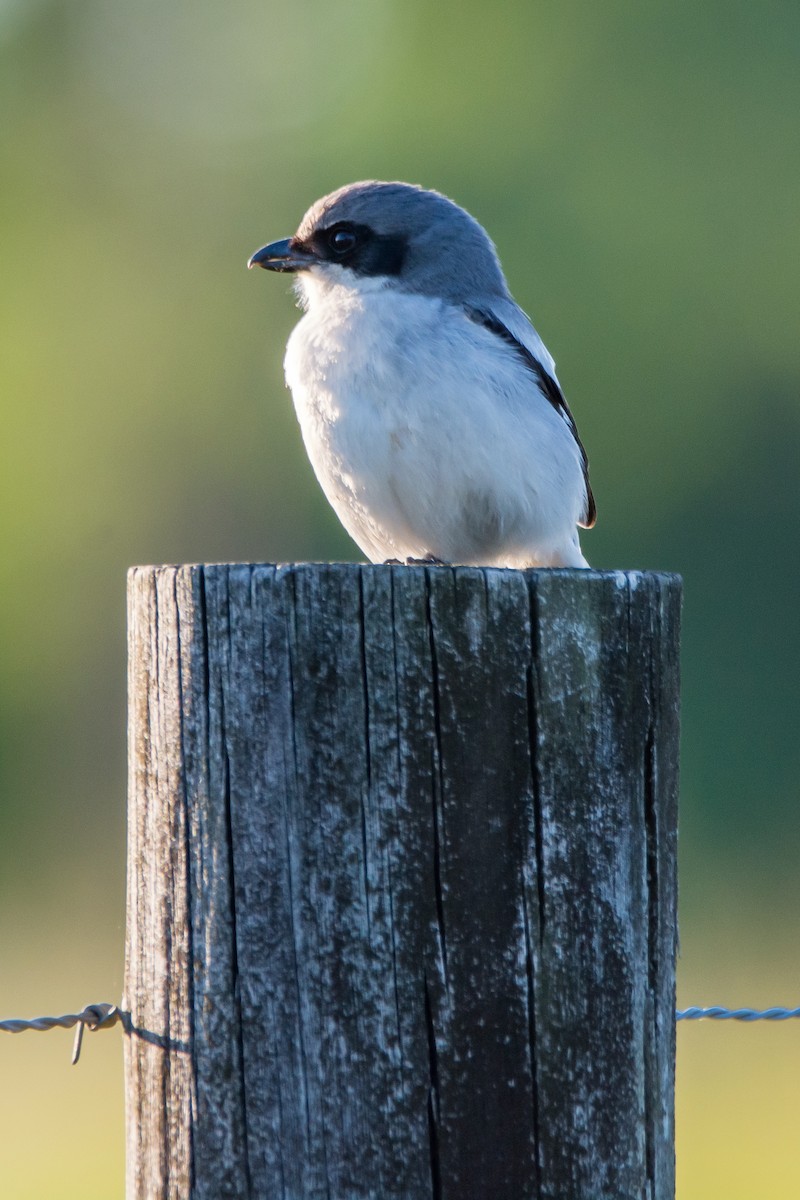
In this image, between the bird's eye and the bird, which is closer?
the bird

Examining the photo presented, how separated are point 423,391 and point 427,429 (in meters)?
0.11

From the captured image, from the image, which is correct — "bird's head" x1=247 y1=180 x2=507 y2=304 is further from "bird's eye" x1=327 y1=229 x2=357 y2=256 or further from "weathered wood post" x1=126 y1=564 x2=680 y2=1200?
"weathered wood post" x1=126 y1=564 x2=680 y2=1200

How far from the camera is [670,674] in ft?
8.27

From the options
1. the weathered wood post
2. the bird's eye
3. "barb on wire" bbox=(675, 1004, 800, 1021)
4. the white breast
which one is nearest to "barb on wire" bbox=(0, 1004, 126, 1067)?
the weathered wood post

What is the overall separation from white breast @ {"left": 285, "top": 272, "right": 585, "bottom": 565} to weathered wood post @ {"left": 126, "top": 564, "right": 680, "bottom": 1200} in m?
1.86

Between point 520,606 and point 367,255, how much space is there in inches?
106

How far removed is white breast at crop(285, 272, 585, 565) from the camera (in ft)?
13.8

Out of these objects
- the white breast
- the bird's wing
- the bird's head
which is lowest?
the white breast

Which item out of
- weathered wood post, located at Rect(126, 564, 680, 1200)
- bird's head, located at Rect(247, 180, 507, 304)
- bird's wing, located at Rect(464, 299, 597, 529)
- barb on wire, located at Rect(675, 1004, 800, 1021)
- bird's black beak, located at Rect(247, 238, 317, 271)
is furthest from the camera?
bird's black beak, located at Rect(247, 238, 317, 271)

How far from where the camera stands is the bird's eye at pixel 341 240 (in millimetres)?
4812

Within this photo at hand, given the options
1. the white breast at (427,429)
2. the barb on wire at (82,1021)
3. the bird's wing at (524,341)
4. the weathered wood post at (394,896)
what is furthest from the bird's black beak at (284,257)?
the barb on wire at (82,1021)

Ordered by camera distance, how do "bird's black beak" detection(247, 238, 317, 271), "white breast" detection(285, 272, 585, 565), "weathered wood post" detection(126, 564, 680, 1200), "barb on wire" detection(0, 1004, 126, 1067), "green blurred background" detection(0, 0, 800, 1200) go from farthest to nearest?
"green blurred background" detection(0, 0, 800, 1200) < "bird's black beak" detection(247, 238, 317, 271) < "white breast" detection(285, 272, 585, 565) < "barb on wire" detection(0, 1004, 126, 1067) < "weathered wood post" detection(126, 564, 680, 1200)

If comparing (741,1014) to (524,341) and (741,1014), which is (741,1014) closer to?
(741,1014)

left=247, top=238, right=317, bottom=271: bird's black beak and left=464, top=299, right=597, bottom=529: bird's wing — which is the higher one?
left=247, top=238, right=317, bottom=271: bird's black beak
